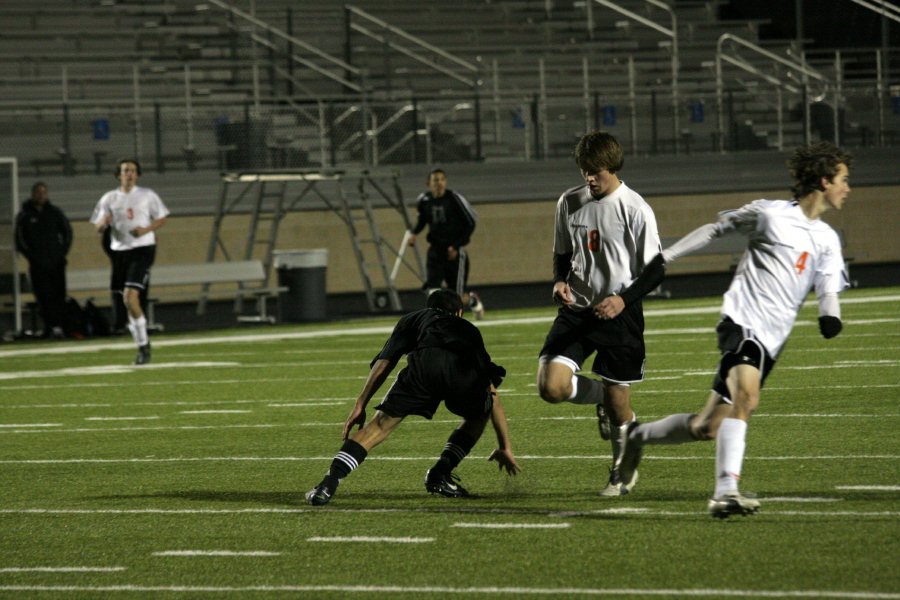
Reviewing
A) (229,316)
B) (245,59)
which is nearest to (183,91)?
(245,59)

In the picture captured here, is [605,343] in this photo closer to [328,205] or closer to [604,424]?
[604,424]

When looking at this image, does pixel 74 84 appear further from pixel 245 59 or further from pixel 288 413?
pixel 288 413

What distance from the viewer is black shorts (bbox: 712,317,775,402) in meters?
6.80

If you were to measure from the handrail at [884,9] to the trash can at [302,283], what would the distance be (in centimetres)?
1491

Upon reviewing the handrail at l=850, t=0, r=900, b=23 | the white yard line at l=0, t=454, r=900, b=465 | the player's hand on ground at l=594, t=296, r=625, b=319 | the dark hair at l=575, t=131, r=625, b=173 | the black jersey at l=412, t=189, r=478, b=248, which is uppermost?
the handrail at l=850, t=0, r=900, b=23

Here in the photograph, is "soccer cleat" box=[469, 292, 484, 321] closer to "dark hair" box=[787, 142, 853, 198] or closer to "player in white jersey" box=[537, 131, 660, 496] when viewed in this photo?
"player in white jersey" box=[537, 131, 660, 496]

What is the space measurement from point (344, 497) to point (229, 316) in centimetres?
1644

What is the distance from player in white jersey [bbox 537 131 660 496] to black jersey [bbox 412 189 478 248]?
12.1m

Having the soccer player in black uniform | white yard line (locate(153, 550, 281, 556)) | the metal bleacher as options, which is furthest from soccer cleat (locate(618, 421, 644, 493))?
the metal bleacher

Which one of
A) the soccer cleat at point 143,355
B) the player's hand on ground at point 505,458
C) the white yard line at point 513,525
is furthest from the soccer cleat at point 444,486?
the soccer cleat at point 143,355

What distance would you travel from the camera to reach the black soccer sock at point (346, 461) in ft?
25.0

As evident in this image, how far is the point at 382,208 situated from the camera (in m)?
28.1

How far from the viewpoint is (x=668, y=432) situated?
7.16 metres

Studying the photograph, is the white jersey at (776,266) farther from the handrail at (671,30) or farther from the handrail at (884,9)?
the handrail at (884,9)
